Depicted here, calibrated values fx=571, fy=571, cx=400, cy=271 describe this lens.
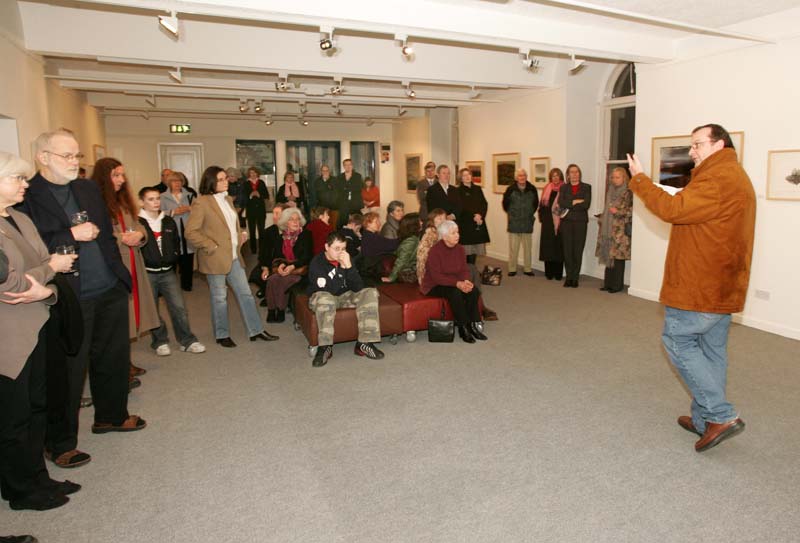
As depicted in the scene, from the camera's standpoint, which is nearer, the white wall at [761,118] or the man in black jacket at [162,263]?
the man in black jacket at [162,263]

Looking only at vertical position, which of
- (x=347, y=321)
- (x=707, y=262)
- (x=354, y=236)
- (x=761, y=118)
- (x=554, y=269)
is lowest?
(x=554, y=269)

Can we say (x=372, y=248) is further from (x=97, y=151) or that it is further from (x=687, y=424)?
(x=97, y=151)

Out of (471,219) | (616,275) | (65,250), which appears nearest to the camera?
(65,250)

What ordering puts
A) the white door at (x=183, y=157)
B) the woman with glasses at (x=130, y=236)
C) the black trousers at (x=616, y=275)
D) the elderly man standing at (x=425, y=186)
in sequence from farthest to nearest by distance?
1. the white door at (x=183, y=157)
2. the elderly man standing at (x=425, y=186)
3. the black trousers at (x=616, y=275)
4. the woman with glasses at (x=130, y=236)

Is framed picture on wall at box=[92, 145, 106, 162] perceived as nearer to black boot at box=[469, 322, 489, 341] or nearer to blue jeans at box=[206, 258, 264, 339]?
blue jeans at box=[206, 258, 264, 339]

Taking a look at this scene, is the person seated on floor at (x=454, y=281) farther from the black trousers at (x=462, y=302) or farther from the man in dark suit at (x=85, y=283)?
the man in dark suit at (x=85, y=283)

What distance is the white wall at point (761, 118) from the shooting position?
19.4 feet

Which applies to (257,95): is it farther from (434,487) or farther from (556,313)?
(434,487)

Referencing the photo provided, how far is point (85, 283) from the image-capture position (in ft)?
11.4

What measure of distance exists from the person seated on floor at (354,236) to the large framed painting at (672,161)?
3936 millimetres

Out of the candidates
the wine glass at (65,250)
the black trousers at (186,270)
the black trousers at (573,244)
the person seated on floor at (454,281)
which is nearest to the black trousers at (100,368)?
the wine glass at (65,250)

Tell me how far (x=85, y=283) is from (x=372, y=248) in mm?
3932

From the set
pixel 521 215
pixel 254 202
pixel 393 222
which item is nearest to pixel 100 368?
pixel 393 222

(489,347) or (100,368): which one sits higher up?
(100,368)
